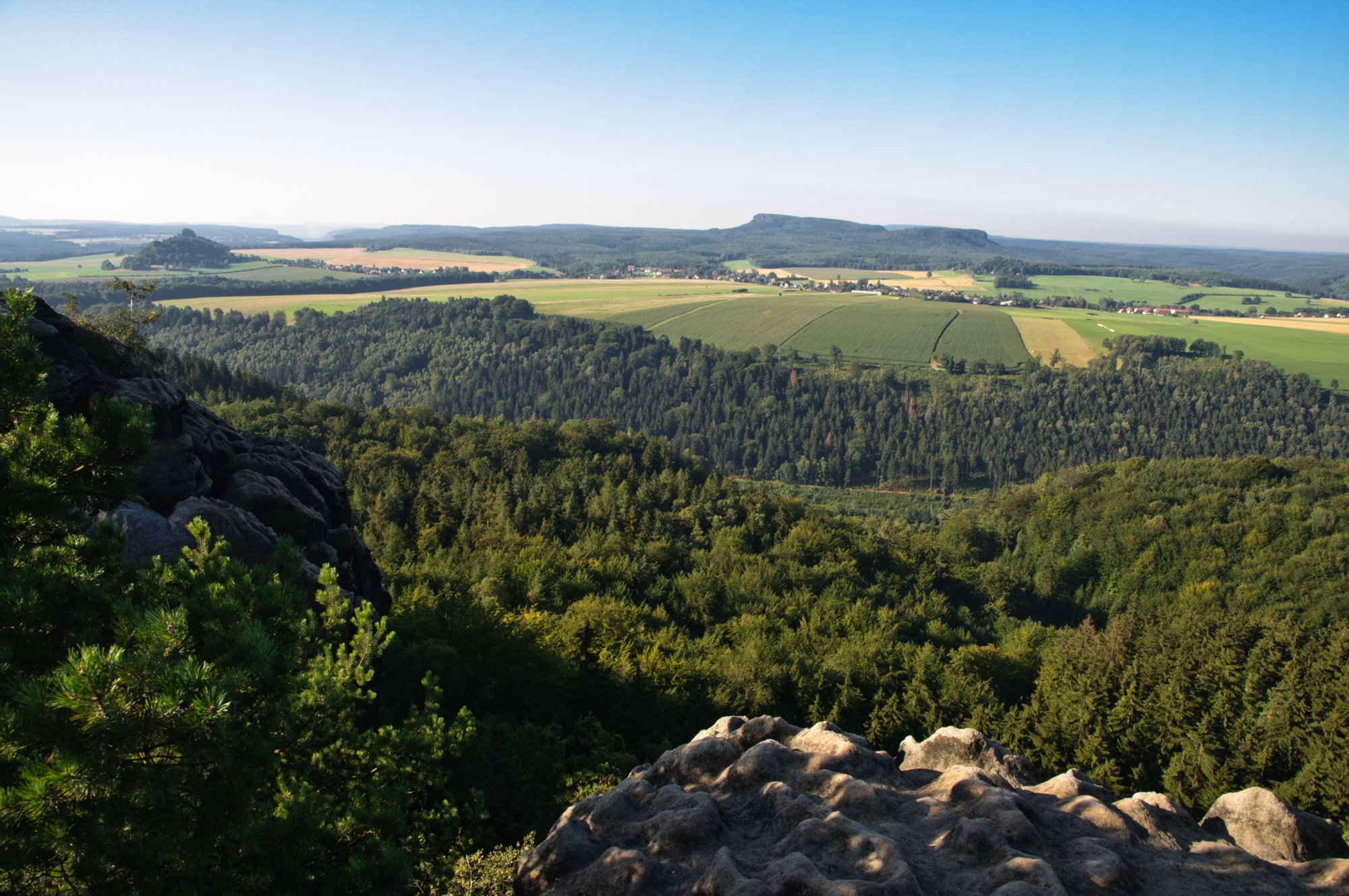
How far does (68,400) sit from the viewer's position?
2569 centimetres

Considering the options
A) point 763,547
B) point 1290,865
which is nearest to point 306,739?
point 1290,865

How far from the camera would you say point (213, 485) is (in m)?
29.2

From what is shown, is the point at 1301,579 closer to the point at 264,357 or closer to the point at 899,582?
the point at 899,582

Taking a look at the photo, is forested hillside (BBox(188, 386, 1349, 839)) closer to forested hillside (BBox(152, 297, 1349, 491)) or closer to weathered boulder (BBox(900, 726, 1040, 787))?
weathered boulder (BBox(900, 726, 1040, 787))

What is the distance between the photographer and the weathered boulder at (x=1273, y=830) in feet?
57.9

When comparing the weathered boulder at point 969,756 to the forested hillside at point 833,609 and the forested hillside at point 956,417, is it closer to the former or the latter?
the forested hillside at point 833,609

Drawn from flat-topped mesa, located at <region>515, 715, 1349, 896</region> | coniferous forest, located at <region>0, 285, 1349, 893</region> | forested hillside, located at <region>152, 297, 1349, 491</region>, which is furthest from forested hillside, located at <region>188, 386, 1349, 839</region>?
forested hillside, located at <region>152, 297, 1349, 491</region>

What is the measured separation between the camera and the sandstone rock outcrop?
81.1 feet

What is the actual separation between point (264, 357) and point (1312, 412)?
247 metres

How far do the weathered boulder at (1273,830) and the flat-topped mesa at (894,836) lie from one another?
0.04 meters

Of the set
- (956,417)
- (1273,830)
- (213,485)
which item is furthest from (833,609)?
(956,417)

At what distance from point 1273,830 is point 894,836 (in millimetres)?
9278

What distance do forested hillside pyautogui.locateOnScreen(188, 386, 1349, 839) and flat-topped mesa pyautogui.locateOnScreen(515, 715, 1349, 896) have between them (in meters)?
6.03

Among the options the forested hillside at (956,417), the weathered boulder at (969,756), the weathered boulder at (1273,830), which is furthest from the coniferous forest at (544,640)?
the forested hillside at (956,417)
